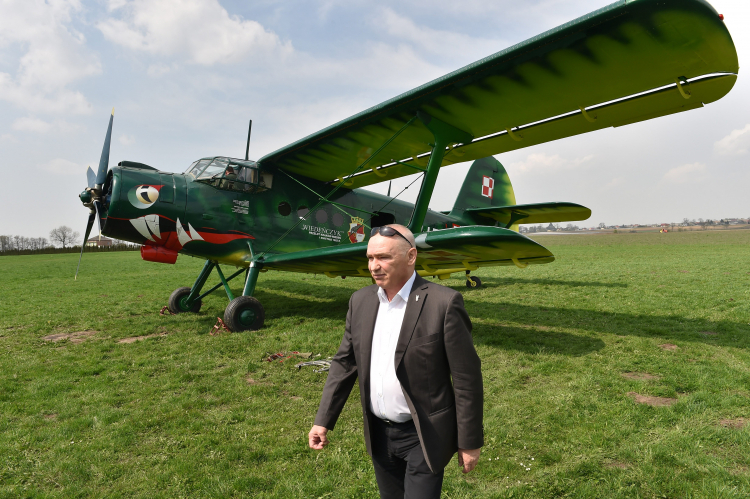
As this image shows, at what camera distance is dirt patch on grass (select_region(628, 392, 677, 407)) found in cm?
376

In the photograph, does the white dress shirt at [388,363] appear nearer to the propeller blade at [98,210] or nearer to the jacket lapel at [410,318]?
the jacket lapel at [410,318]

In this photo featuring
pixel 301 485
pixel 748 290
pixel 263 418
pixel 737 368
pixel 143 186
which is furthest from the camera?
pixel 748 290

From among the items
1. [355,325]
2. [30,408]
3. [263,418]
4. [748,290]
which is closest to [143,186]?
[30,408]

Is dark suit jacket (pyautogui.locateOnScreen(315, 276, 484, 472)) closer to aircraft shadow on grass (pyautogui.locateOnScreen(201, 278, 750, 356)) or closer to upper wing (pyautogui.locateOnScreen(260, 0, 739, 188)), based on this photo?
upper wing (pyautogui.locateOnScreen(260, 0, 739, 188))

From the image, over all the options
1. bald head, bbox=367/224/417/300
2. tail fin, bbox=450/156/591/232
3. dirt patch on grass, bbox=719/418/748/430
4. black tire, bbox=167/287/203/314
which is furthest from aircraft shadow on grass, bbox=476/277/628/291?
bald head, bbox=367/224/417/300

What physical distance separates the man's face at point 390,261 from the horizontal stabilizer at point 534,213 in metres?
5.90

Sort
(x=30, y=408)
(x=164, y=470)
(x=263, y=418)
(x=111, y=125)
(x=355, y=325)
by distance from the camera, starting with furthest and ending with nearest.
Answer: (x=111, y=125) < (x=30, y=408) < (x=263, y=418) < (x=164, y=470) < (x=355, y=325)

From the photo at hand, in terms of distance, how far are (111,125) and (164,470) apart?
6810 millimetres

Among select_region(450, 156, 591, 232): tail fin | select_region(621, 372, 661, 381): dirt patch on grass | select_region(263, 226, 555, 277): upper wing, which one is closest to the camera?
select_region(621, 372, 661, 381): dirt patch on grass

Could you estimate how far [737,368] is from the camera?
458 centimetres

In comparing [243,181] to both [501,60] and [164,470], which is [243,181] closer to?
[501,60]

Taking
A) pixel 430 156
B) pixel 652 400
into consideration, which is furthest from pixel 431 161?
pixel 652 400

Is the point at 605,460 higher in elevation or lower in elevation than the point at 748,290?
lower

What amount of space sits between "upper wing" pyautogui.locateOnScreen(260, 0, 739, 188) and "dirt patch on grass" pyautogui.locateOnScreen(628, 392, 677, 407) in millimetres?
3508
